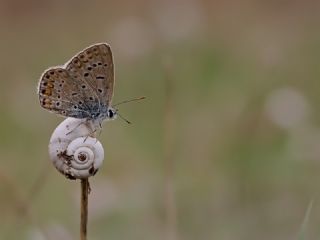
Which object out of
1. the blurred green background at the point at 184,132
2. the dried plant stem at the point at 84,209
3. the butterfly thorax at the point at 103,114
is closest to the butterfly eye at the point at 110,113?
the butterfly thorax at the point at 103,114

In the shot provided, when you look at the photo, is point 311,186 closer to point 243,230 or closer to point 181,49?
point 243,230

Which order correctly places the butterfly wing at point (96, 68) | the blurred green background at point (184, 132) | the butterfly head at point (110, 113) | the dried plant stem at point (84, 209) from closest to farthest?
1. the dried plant stem at point (84, 209)
2. the butterfly wing at point (96, 68)
3. the butterfly head at point (110, 113)
4. the blurred green background at point (184, 132)

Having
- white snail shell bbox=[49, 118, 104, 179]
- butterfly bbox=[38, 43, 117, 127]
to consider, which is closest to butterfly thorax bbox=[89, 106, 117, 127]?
butterfly bbox=[38, 43, 117, 127]

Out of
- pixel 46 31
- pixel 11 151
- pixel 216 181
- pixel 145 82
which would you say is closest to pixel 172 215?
pixel 216 181

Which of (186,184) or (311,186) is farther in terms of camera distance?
(186,184)

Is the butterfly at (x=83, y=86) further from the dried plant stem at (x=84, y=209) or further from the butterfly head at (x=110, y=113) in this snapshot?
the dried plant stem at (x=84, y=209)

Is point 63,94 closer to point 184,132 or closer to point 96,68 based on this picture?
point 96,68
